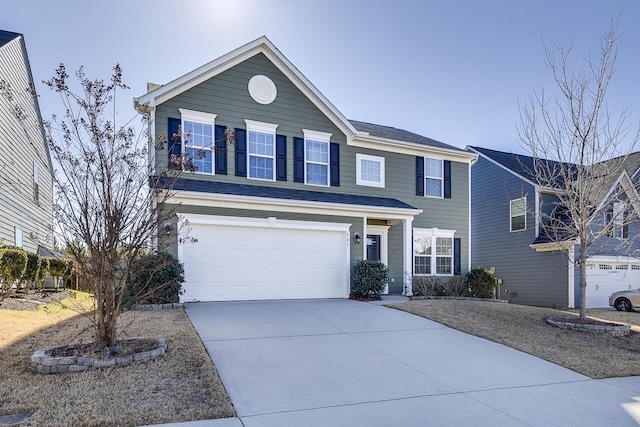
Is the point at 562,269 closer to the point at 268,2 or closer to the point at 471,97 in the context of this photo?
the point at 471,97

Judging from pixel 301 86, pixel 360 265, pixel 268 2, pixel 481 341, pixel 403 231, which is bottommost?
pixel 481 341

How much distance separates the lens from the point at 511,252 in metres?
21.0

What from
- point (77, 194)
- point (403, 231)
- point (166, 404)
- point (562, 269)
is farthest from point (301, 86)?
point (562, 269)

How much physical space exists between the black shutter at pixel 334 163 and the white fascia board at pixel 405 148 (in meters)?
0.56

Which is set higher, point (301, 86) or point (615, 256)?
point (301, 86)

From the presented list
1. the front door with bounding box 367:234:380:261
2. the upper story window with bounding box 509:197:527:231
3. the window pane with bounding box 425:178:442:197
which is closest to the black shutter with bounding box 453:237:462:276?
the window pane with bounding box 425:178:442:197

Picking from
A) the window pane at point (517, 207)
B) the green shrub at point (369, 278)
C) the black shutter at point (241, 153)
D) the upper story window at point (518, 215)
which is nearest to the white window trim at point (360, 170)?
the green shrub at point (369, 278)

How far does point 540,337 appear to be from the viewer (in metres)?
8.70

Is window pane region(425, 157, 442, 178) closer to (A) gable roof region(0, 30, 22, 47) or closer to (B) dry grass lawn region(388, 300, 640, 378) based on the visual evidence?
(B) dry grass lawn region(388, 300, 640, 378)

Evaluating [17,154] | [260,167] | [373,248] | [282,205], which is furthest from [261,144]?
[17,154]

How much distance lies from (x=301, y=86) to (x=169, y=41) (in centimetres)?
421

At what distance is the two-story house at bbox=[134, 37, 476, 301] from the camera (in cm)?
1194

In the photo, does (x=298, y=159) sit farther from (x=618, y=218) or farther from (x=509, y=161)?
(x=509, y=161)

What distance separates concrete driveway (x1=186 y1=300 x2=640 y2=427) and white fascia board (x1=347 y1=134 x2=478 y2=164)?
7.58 meters
